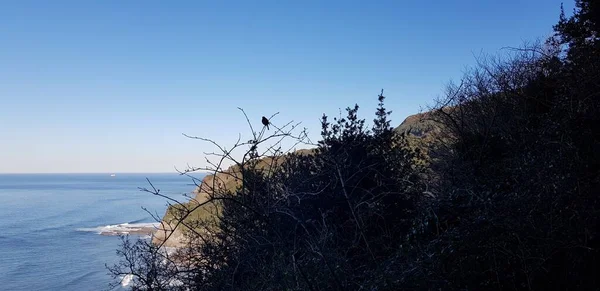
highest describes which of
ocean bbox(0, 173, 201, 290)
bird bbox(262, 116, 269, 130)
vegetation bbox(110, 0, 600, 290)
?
bird bbox(262, 116, 269, 130)

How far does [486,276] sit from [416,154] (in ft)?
28.2

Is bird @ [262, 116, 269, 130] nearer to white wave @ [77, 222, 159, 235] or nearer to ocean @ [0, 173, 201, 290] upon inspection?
ocean @ [0, 173, 201, 290]

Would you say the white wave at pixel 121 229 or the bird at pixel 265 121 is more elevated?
the bird at pixel 265 121

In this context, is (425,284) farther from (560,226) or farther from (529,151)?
(529,151)

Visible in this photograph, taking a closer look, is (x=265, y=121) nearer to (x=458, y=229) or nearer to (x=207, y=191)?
(x=207, y=191)

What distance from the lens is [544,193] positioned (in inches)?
206

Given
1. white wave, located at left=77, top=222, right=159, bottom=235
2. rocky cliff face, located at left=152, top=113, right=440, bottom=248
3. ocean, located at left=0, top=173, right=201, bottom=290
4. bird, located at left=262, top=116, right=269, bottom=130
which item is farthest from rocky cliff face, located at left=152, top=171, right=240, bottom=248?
white wave, located at left=77, top=222, right=159, bottom=235

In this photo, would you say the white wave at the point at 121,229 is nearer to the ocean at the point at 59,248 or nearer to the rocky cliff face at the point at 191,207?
the ocean at the point at 59,248

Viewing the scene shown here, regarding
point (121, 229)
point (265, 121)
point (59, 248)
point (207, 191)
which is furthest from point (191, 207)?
point (121, 229)

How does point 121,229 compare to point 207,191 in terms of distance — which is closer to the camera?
point 207,191

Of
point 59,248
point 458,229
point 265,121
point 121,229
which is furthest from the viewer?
point 121,229

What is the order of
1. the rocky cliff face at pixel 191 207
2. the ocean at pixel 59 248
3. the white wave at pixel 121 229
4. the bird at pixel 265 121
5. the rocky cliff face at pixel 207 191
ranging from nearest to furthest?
the rocky cliff face at pixel 191 207
the rocky cliff face at pixel 207 191
the bird at pixel 265 121
the ocean at pixel 59 248
the white wave at pixel 121 229

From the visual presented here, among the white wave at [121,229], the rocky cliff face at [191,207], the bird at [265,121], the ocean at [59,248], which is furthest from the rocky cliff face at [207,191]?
the white wave at [121,229]

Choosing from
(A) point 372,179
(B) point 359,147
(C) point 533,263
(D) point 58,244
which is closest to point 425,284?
(C) point 533,263
